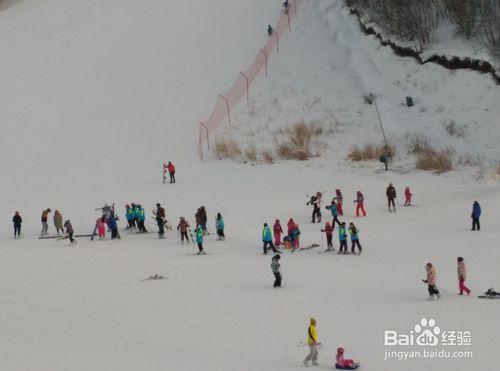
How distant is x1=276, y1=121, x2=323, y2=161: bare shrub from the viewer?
140ft

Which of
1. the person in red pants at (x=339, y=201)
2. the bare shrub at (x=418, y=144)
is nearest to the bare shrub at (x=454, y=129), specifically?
the bare shrub at (x=418, y=144)

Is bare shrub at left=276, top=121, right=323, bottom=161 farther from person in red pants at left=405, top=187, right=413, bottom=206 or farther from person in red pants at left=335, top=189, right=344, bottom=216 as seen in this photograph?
person in red pants at left=335, top=189, right=344, bottom=216

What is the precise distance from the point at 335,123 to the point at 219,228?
17.1 metres

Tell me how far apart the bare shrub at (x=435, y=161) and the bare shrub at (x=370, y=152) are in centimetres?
181

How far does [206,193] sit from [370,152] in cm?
857

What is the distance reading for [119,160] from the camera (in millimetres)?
44031

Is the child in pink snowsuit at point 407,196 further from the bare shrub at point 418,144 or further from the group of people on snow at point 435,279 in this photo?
the group of people on snow at point 435,279

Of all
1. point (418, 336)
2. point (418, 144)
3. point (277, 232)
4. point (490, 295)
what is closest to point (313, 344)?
point (418, 336)

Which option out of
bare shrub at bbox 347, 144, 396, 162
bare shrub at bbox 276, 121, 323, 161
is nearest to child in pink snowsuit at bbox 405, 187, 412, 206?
bare shrub at bbox 347, 144, 396, 162

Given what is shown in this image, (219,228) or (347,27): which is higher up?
(347,27)

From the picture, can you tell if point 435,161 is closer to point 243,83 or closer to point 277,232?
point 277,232

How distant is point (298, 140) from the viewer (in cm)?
4372

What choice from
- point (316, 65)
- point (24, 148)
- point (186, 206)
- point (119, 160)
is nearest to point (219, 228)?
point (186, 206)

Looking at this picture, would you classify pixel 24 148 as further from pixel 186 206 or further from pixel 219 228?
pixel 219 228
